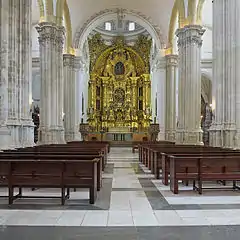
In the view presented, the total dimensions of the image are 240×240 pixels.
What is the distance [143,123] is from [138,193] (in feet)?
116

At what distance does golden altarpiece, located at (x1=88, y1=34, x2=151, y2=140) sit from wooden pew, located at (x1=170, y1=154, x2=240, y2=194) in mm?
34781

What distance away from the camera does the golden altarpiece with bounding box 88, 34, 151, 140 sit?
44.3 meters

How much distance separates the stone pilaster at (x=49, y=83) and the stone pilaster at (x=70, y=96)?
7.48 metres

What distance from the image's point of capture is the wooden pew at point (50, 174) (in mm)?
7578

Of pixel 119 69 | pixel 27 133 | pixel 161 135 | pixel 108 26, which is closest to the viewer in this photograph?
pixel 27 133

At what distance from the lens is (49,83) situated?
22.3 meters

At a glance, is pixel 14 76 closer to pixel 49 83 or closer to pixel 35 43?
pixel 49 83

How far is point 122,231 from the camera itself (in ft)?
17.5

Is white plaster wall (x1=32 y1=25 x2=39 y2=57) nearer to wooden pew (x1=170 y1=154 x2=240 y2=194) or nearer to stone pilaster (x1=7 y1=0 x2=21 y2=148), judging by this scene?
stone pilaster (x1=7 y1=0 x2=21 y2=148)

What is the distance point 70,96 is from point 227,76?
18.8 m

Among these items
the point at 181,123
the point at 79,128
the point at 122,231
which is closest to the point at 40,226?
the point at 122,231

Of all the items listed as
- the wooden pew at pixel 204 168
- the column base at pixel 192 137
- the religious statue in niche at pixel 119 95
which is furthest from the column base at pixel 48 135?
the religious statue in niche at pixel 119 95

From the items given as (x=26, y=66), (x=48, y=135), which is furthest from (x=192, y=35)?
(x=26, y=66)

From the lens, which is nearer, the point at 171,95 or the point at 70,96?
the point at 171,95
